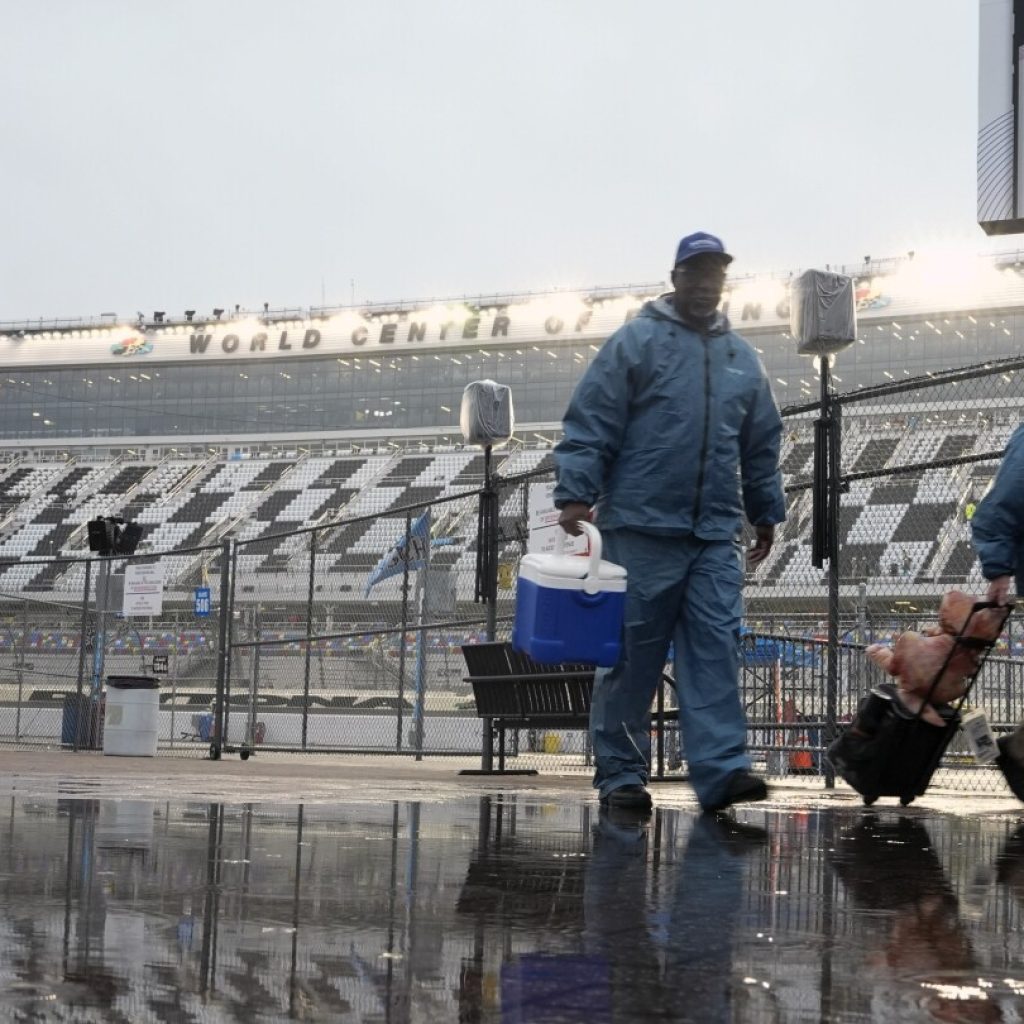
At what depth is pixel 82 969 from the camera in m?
1.65

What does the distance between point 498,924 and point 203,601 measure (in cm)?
1215

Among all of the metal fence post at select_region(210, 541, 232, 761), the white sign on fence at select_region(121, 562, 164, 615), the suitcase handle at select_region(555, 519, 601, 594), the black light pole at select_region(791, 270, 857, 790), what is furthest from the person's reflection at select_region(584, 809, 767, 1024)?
the white sign on fence at select_region(121, 562, 164, 615)

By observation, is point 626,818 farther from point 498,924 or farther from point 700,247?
point 498,924

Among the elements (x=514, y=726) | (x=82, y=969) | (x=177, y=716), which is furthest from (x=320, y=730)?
(x=82, y=969)

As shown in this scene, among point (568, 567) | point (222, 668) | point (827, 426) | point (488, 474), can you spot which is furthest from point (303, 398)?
point (568, 567)

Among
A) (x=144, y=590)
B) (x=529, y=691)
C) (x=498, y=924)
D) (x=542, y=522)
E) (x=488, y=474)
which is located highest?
(x=488, y=474)

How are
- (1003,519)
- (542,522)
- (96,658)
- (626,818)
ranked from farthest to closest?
1. (96,658)
2. (542,522)
3. (1003,519)
4. (626,818)

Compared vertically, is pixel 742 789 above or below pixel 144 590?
below

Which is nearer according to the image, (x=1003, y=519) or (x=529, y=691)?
(x=1003, y=519)

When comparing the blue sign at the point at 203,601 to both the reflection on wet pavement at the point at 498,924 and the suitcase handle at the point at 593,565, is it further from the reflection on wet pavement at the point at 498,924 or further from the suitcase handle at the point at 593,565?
the reflection on wet pavement at the point at 498,924

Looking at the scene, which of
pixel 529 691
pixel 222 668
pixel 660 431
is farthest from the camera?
pixel 222 668

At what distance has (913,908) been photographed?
236 centimetres

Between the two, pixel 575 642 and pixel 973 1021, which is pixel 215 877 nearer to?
pixel 973 1021

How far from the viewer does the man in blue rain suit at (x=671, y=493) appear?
14.7 feet
